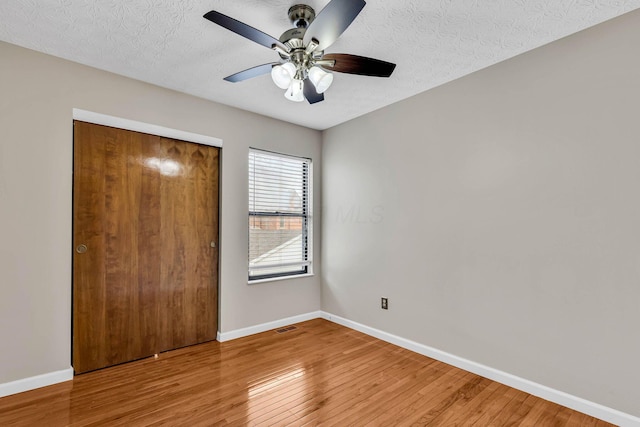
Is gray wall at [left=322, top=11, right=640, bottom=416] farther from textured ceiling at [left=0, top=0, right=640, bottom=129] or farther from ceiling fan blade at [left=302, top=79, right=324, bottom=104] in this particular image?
ceiling fan blade at [left=302, top=79, right=324, bottom=104]

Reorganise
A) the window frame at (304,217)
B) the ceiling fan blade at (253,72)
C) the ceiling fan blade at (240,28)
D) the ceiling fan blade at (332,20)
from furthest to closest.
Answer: the window frame at (304,217)
the ceiling fan blade at (253,72)
the ceiling fan blade at (240,28)
the ceiling fan blade at (332,20)

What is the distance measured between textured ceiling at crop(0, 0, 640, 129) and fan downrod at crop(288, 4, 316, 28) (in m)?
0.04

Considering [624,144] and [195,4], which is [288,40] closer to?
[195,4]

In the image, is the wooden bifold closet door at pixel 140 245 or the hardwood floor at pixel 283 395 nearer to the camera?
the hardwood floor at pixel 283 395

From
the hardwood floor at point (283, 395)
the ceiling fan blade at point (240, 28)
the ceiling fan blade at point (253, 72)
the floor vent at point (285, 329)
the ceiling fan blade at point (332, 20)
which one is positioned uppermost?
the ceiling fan blade at point (240, 28)

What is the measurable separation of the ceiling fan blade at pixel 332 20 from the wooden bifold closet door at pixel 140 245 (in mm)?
2024

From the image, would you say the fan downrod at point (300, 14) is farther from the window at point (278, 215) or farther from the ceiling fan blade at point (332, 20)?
the window at point (278, 215)

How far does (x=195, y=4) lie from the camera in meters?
1.85

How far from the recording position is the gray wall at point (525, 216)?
197 centimetres

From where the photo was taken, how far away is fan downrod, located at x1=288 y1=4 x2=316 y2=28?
6.04 feet

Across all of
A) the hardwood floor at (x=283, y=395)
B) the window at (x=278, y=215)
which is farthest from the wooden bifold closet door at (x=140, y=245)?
the window at (x=278, y=215)

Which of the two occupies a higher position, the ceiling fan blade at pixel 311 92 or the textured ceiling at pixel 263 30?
the textured ceiling at pixel 263 30

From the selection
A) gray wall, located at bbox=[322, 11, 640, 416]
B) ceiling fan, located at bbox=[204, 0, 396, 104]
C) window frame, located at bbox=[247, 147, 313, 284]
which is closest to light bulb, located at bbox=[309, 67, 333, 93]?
ceiling fan, located at bbox=[204, 0, 396, 104]

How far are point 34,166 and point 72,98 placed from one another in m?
0.62
